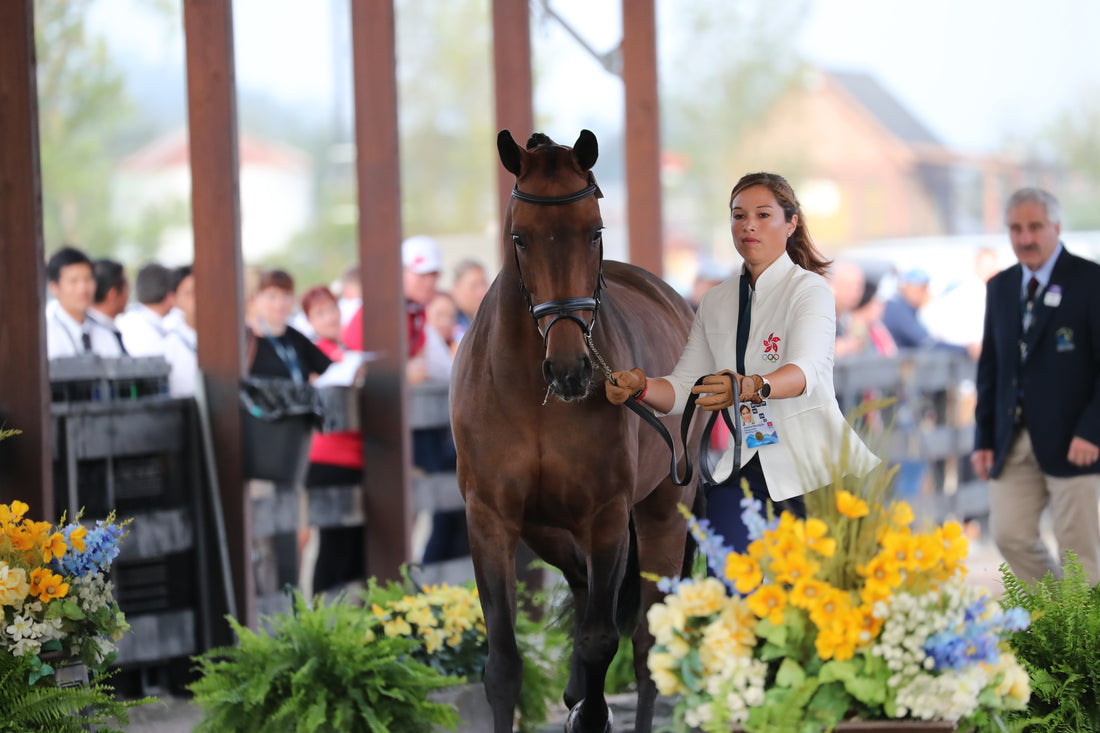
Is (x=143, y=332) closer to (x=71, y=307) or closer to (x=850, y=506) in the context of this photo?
(x=71, y=307)

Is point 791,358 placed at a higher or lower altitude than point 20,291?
lower

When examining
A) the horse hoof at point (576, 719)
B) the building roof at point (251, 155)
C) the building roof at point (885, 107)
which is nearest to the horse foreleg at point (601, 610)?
the horse hoof at point (576, 719)

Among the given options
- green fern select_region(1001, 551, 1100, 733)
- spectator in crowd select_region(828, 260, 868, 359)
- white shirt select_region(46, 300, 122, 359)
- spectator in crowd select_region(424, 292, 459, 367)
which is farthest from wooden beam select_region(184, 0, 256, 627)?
spectator in crowd select_region(828, 260, 868, 359)

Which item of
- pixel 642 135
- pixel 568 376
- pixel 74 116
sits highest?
pixel 74 116

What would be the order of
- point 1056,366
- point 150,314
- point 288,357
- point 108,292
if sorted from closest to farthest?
point 1056,366 → point 108,292 → point 150,314 → point 288,357

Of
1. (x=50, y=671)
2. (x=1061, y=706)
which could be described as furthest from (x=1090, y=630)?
(x=50, y=671)

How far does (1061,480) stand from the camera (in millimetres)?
5746

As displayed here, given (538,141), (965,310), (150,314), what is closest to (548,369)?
(538,141)

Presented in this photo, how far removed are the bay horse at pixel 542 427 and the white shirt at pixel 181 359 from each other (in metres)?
2.52

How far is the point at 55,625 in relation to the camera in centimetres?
377

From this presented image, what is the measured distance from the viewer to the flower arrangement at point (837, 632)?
2559 mm

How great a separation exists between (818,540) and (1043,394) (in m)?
3.51

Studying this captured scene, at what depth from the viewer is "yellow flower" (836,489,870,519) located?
8.70 ft

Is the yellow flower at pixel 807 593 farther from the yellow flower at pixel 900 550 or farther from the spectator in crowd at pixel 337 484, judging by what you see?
the spectator in crowd at pixel 337 484
